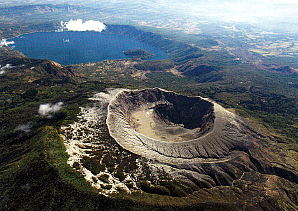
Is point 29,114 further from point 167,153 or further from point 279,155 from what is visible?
point 279,155

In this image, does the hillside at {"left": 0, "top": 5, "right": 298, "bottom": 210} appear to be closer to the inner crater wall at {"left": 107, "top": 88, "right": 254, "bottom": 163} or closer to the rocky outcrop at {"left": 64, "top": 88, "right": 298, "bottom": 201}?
the rocky outcrop at {"left": 64, "top": 88, "right": 298, "bottom": 201}

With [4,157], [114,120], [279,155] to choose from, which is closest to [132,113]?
[114,120]

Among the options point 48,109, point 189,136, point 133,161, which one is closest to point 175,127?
point 189,136

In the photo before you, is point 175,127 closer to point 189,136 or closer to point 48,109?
point 189,136

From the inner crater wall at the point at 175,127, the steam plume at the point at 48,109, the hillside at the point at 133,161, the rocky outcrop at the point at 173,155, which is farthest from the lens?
the steam plume at the point at 48,109

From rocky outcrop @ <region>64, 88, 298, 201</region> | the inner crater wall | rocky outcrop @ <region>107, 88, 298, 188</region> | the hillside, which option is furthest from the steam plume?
rocky outcrop @ <region>107, 88, 298, 188</region>

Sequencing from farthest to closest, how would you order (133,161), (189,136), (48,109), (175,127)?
(175,127), (189,136), (48,109), (133,161)

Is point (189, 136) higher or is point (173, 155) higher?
point (173, 155)

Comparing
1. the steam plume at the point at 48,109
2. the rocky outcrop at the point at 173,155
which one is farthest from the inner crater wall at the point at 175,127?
the steam plume at the point at 48,109

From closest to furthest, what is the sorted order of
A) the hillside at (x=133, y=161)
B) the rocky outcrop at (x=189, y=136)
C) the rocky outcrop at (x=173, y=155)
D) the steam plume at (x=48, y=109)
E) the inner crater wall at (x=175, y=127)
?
the hillside at (x=133, y=161) < the rocky outcrop at (x=173, y=155) < the rocky outcrop at (x=189, y=136) < the inner crater wall at (x=175, y=127) < the steam plume at (x=48, y=109)

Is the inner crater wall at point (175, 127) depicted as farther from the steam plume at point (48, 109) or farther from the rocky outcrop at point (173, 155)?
the steam plume at point (48, 109)

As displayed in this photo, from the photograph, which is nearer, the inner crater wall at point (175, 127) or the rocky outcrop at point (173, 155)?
the rocky outcrop at point (173, 155)
